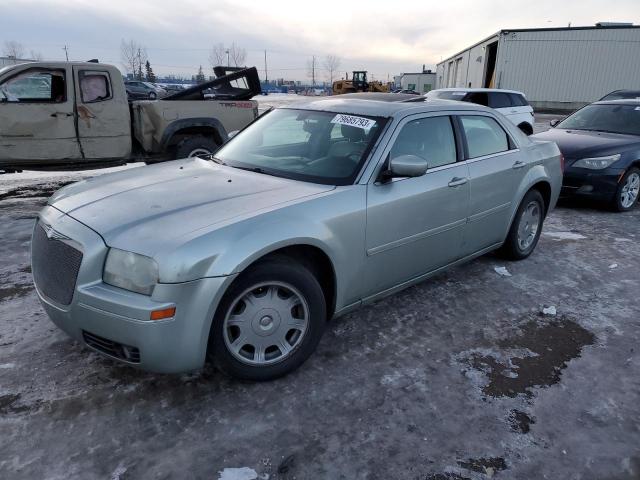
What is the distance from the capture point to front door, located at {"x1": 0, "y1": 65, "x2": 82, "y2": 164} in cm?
699

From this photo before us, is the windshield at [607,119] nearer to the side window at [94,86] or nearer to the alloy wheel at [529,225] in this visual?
the alloy wheel at [529,225]

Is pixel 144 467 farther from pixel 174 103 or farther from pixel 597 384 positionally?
pixel 174 103

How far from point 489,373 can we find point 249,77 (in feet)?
26.8

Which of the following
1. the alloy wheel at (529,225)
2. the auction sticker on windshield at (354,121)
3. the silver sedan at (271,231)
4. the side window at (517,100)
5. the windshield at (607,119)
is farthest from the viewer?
the side window at (517,100)

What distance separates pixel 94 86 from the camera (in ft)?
24.7

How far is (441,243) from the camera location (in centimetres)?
386

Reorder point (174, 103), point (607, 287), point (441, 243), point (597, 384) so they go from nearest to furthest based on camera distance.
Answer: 1. point (597, 384)
2. point (441, 243)
3. point (607, 287)
4. point (174, 103)

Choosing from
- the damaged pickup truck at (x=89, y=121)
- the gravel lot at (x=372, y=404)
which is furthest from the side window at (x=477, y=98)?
the gravel lot at (x=372, y=404)

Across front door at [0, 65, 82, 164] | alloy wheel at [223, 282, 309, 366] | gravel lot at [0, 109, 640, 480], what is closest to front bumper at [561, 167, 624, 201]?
gravel lot at [0, 109, 640, 480]

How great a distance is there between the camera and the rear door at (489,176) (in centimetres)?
414

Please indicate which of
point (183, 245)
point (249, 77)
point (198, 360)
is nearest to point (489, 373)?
point (198, 360)

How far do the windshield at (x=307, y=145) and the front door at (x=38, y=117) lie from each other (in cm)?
440

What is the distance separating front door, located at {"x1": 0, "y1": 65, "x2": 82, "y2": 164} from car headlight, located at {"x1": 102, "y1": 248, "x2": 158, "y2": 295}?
576cm

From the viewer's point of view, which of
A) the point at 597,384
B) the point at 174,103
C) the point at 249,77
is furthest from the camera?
the point at 249,77
